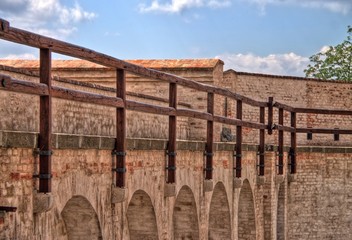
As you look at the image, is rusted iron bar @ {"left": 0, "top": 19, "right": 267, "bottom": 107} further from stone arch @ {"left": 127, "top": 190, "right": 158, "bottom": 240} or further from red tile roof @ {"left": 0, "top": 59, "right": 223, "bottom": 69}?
red tile roof @ {"left": 0, "top": 59, "right": 223, "bottom": 69}

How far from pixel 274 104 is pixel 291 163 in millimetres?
2940

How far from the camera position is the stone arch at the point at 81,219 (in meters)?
8.49

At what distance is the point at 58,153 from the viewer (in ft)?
25.0

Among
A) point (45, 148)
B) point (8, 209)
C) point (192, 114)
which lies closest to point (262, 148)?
point (192, 114)

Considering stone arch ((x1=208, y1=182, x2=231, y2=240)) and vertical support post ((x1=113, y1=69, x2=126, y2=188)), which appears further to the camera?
stone arch ((x1=208, y1=182, x2=231, y2=240))

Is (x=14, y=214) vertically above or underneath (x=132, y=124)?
underneath

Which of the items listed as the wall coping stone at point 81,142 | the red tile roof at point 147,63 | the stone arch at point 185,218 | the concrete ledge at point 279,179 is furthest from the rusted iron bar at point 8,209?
the concrete ledge at point 279,179

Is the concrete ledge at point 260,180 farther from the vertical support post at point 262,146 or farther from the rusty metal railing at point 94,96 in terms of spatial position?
the rusty metal railing at point 94,96

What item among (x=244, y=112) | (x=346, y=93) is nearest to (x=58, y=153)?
(x=244, y=112)

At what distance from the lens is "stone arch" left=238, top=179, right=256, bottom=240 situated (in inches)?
714

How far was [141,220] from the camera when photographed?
10852 mm

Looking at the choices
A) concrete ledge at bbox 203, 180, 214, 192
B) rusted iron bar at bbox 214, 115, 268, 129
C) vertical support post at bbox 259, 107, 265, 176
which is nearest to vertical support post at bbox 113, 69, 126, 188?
concrete ledge at bbox 203, 180, 214, 192

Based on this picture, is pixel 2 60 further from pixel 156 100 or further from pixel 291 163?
pixel 291 163

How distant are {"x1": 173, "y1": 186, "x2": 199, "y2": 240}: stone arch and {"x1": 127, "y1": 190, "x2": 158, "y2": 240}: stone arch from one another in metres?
2.20
